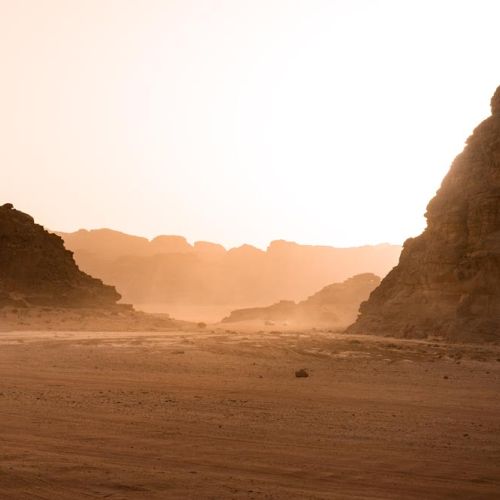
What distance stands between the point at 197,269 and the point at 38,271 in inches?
4499

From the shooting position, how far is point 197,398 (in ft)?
35.1

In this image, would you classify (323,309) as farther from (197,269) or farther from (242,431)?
(197,269)

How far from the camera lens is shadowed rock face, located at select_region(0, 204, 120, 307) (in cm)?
4491

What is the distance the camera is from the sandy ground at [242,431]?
6113 millimetres

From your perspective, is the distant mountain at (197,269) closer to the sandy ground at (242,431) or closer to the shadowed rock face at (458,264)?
the shadowed rock face at (458,264)

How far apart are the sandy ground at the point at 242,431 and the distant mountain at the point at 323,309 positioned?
47.5m

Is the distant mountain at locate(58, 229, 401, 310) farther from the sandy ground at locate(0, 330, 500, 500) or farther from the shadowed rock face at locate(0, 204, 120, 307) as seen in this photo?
the sandy ground at locate(0, 330, 500, 500)

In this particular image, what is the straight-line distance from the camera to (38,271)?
46688mm

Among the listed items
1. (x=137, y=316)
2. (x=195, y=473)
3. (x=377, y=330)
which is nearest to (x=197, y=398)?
(x=195, y=473)

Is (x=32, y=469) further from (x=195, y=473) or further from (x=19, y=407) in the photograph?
(x=19, y=407)

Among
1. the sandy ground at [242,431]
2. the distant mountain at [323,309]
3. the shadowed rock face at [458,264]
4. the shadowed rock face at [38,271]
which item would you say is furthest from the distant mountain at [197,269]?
the sandy ground at [242,431]

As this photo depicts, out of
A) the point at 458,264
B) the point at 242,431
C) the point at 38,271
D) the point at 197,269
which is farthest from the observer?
the point at 197,269

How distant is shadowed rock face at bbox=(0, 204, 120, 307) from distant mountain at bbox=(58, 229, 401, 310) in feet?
264

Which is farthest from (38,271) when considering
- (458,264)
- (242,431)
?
(242,431)
